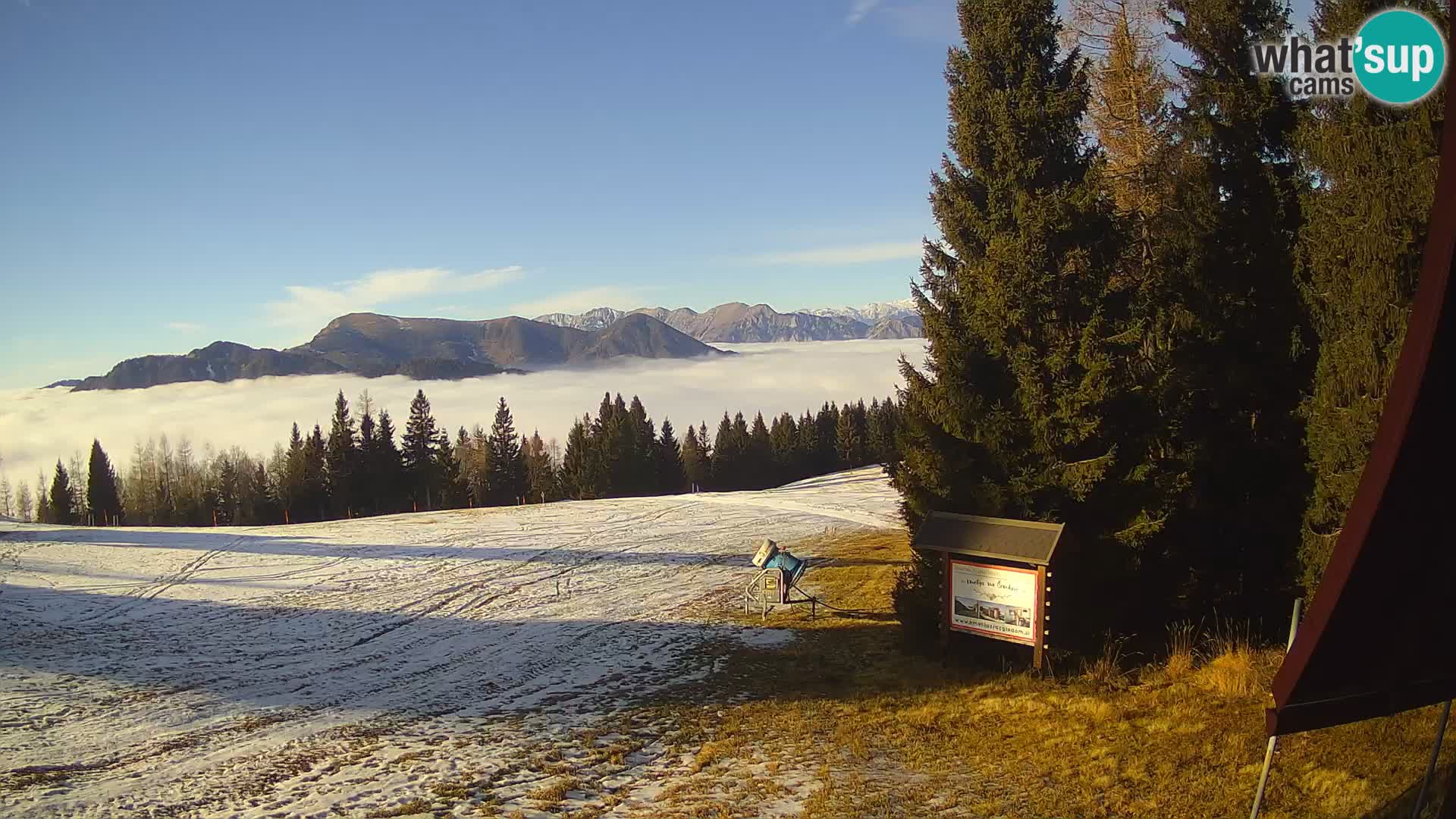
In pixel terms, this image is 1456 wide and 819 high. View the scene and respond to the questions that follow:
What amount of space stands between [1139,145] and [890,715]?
1358cm

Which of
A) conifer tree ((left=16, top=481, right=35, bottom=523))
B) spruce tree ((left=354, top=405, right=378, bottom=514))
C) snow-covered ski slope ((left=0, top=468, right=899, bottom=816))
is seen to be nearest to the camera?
snow-covered ski slope ((left=0, top=468, right=899, bottom=816))

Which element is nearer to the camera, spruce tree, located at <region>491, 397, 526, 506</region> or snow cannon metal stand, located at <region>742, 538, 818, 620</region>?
snow cannon metal stand, located at <region>742, 538, 818, 620</region>

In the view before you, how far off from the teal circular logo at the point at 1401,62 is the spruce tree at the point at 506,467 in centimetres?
7137

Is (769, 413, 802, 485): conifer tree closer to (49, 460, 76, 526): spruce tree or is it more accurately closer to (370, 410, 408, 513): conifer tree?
(370, 410, 408, 513): conifer tree

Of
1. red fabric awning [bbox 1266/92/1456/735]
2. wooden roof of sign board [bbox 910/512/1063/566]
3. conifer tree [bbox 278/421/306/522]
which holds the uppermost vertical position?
red fabric awning [bbox 1266/92/1456/735]

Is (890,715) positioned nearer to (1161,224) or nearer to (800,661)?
(800,661)

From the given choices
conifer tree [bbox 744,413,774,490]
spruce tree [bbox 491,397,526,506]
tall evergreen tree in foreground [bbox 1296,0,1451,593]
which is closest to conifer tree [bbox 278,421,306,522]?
spruce tree [bbox 491,397,526,506]

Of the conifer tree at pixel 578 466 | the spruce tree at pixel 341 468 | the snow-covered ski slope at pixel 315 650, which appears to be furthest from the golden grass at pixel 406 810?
the spruce tree at pixel 341 468

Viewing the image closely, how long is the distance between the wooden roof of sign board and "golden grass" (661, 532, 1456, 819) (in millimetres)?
2203

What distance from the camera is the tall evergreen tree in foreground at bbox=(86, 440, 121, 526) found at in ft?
270

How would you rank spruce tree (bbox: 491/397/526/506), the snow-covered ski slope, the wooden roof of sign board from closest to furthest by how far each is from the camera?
the snow-covered ski slope
the wooden roof of sign board
spruce tree (bbox: 491/397/526/506)

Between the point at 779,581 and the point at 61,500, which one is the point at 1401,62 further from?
the point at 61,500

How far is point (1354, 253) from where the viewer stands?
37.7 feet

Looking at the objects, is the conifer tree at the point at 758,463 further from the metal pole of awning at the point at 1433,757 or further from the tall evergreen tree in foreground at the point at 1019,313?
the metal pole of awning at the point at 1433,757
